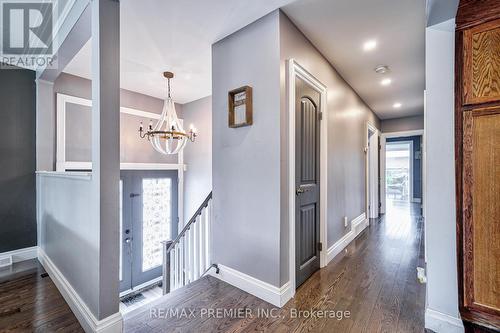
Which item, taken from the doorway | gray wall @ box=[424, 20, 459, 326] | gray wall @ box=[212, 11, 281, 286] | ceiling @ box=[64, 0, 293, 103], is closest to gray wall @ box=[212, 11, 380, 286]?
gray wall @ box=[212, 11, 281, 286]

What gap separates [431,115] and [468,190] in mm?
577

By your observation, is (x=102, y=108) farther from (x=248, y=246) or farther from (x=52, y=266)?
(x=52, y=266)

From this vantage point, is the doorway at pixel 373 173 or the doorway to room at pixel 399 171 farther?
the doorway to room at pixel 399 171

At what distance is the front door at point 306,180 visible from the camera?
7.33 feet

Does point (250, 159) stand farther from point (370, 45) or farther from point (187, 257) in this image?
point (370, 45)

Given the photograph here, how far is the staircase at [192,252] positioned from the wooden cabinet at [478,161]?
2225 mm

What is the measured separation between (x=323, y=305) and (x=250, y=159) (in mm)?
1410

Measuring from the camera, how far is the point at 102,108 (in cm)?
156

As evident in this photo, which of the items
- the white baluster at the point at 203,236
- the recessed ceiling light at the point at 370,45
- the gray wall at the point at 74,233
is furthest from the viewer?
the white baluster at the point at 203,236

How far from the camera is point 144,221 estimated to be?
429cm

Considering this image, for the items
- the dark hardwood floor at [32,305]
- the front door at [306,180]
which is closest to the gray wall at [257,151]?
the front door at [306,180]

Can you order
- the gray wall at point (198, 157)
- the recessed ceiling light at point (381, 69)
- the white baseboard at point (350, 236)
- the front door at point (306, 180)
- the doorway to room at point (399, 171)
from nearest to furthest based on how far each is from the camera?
1. the front door at point (306, 180)
2. the white baseboard at point (350, 236)
3. the recessed ceiling light at point (381, 69)
4. the gray wall at point (198, 157)
5. the doorway to room at point (399, 171)

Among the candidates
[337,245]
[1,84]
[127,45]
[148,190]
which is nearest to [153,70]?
[127,45]

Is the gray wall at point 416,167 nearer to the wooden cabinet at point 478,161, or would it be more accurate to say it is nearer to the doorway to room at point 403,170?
the doorway to room at point 403,170
